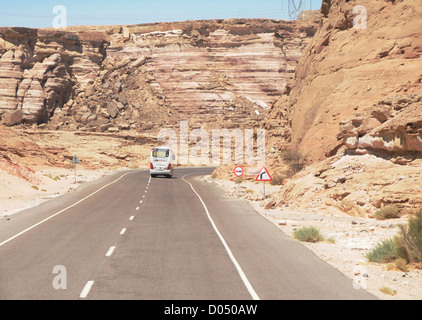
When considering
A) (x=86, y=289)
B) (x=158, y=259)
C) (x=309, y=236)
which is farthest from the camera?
(x=309, y=236)

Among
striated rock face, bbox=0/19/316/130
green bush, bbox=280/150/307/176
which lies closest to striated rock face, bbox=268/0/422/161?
green bush, bbox=280/150/307/176

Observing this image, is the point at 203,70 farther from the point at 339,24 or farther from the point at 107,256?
the point at 107,256

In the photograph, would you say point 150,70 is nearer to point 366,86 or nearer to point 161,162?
point 161,162

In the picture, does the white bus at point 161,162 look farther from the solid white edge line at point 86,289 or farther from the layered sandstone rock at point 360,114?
the solid white edge line at point 86,289

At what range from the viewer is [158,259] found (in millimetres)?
11875

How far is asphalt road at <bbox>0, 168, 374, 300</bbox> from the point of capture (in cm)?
888

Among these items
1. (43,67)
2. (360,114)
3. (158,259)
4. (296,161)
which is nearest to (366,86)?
(360,114)

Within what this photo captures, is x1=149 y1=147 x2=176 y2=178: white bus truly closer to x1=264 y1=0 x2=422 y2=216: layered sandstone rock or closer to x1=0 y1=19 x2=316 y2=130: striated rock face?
x1=264 y1=0 x2=422 y2=216: layered sandstone rock

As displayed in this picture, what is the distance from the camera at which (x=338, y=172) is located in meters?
23.2

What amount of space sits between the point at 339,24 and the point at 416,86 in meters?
12.9

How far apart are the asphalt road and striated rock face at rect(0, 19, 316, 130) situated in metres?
77.8

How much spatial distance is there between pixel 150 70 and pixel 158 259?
9870cm
